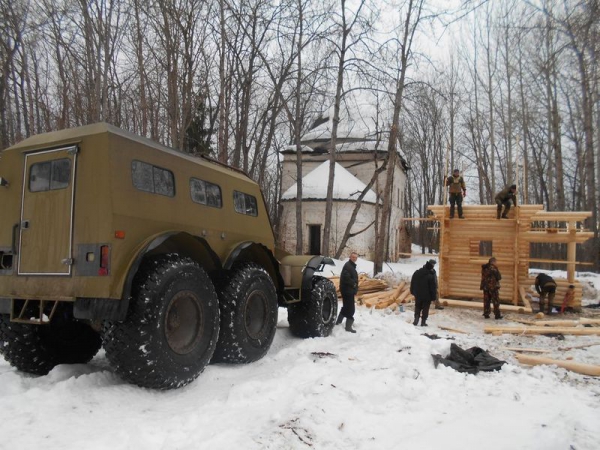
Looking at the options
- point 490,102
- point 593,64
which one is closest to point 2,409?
point 593,64

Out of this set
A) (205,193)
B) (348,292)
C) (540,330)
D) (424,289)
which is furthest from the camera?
(424,289)

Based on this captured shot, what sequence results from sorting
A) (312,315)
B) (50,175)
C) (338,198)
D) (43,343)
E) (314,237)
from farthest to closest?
1. (314,237)
2. (338,198)
3. (312,315)
4. (43,343)
5. (50,175)

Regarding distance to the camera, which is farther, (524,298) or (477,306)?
(524,298)

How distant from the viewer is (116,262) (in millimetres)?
4625

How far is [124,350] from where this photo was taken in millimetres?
4586

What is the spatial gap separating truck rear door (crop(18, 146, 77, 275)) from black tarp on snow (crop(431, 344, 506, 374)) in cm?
519

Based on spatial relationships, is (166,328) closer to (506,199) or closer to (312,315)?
(312,315)

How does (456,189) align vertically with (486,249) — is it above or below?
above

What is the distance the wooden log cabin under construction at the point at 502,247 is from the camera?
1446cm

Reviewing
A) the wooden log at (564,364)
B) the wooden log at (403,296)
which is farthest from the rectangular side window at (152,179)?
the wooden log at (403,296)

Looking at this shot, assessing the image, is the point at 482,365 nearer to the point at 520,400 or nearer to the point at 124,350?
the point at 520,400

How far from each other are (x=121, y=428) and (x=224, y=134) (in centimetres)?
1616

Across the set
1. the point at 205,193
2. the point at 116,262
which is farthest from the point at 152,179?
the point at 116,262

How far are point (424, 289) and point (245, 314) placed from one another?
5985 millimetres
